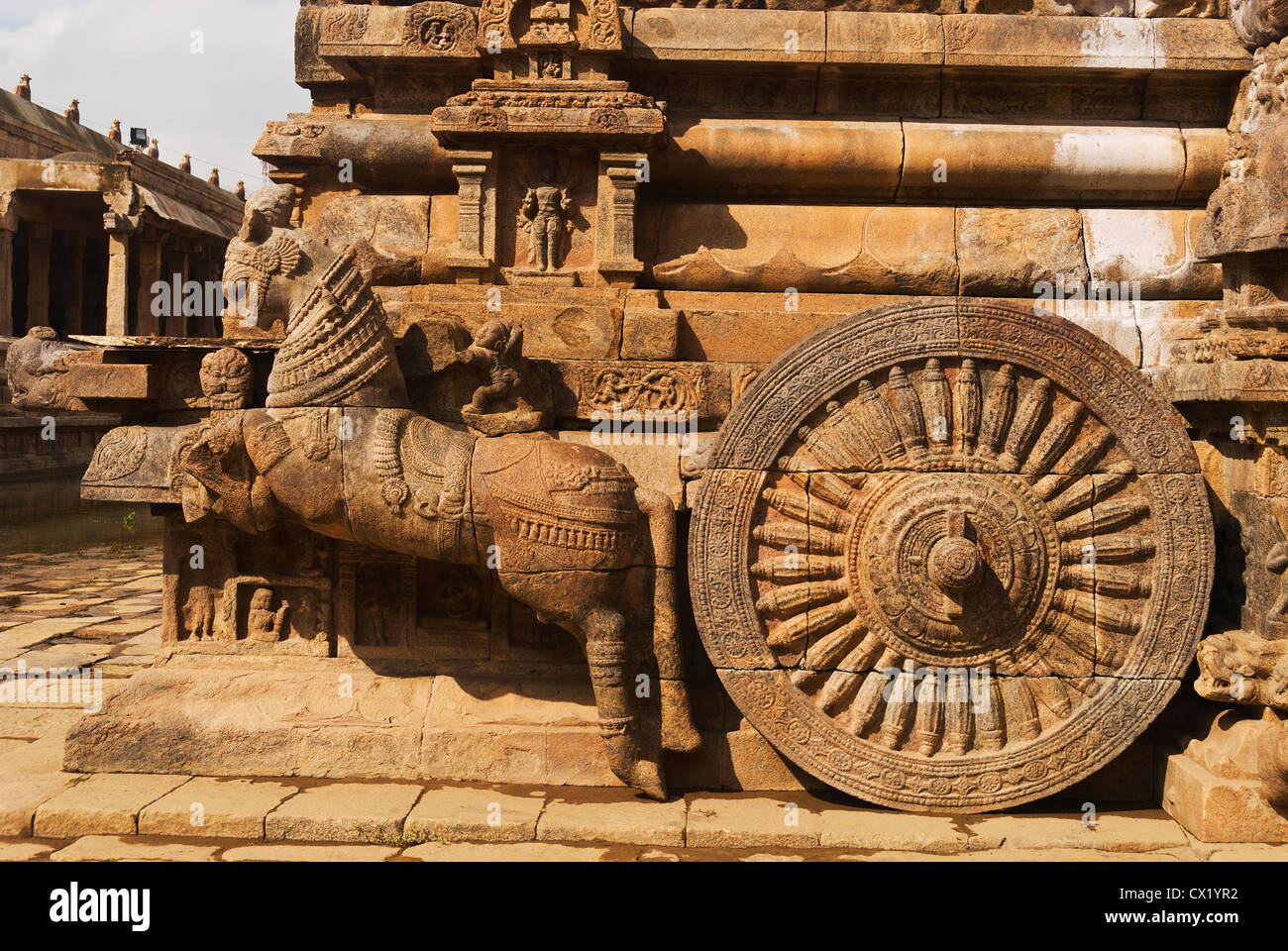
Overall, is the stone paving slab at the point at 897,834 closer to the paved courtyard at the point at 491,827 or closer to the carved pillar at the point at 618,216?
the paved courtyard at the point at 491,827

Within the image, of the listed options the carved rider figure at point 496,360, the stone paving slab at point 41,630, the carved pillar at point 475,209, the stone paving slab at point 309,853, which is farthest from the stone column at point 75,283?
the stone paving slab at point 309,853

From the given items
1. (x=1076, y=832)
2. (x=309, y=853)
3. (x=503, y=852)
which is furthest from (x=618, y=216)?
(x=1076, y=832)

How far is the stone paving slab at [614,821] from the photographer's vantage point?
4203 millimetres

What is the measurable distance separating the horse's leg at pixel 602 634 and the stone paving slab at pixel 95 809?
5.72ft

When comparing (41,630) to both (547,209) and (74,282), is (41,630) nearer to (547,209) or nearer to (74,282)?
(547,209)

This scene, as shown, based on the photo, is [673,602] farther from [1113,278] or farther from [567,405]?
[1113,278]

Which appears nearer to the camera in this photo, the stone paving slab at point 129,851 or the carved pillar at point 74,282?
the stone paving slab at point 129,851

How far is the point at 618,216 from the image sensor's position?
18.1 ft

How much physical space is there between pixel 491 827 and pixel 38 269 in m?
26.0

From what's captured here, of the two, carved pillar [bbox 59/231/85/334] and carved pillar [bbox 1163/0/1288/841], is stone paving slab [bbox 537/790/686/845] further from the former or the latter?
carved pillar [bbox 59/231/85/334]

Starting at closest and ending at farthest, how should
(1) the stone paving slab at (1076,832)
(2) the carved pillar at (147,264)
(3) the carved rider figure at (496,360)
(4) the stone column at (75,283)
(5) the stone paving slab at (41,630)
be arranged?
1. (1) the stone paving slab at (1076,832)
2. (3) the carved rider figure at (496,360)
3. (5) the stone paving slab at (41,630)
4. (2) the carved pillar at (147,264)
5. (4) the stone column at (75,283)

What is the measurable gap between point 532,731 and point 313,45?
4.09 metres

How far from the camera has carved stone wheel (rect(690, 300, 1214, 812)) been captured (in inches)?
171

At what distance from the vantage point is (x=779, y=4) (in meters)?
6.14
